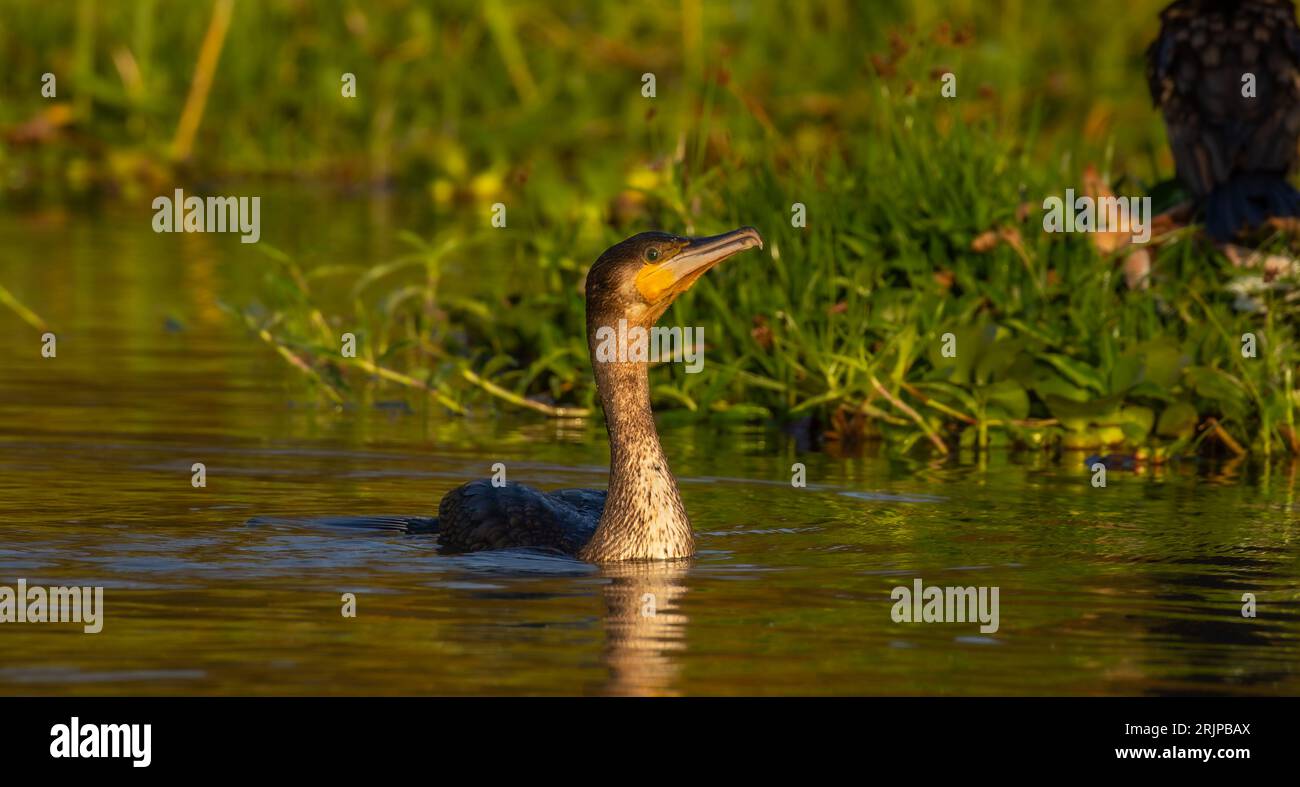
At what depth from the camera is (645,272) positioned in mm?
9453

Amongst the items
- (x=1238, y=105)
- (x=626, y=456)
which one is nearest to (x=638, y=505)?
(x=626, y=456)

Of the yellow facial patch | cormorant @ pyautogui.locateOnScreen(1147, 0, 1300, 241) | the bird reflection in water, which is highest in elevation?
cormorant @ pyautogui.locateOnScreen(1147, 0, 1300, 241)

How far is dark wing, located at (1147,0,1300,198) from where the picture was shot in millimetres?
13211

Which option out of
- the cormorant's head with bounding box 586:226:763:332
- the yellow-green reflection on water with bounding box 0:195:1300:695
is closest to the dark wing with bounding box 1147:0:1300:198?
the yellow-green reflection on water with bounding box 0:195:1300:695

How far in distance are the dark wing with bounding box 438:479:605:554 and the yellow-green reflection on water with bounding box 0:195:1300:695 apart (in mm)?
134

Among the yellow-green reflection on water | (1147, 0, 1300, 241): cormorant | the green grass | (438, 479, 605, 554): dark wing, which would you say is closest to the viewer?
the yellow-green reflection on water

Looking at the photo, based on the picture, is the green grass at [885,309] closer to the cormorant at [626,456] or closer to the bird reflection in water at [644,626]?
the cormorant at [626,456]

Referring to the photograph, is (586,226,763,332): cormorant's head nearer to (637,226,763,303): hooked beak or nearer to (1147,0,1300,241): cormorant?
(637,226,763,303): hooked beak

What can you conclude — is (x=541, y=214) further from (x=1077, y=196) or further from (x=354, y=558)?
(x=354, y=558)

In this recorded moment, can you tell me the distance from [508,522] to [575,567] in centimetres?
40
